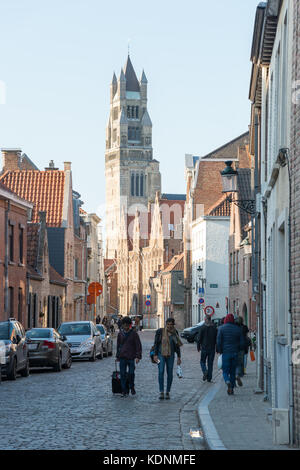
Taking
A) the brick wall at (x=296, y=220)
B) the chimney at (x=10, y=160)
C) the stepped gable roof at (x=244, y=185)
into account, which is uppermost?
the chimney at (x=10, y=160)

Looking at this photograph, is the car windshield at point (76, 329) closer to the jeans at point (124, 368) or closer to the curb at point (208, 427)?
the jeans at point (124, 368)

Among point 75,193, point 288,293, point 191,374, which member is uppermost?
point 75,193

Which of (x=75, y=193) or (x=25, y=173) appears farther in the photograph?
(x=75, y=193)

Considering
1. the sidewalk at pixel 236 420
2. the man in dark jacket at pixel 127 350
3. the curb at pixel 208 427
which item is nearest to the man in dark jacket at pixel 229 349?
the sidewalk at pixel 236 420

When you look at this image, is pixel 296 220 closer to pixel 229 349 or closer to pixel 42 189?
pixel 229 349

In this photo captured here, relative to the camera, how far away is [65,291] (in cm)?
5831

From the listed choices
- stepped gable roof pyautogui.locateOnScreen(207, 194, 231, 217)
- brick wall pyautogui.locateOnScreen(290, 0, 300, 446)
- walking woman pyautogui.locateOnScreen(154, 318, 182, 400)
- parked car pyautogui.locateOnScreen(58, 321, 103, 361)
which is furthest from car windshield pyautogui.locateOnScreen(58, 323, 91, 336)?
stepped gable roof pyautogui.locateOnScreen(207, 194, 231, 217)

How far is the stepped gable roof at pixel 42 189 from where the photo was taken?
191 feet

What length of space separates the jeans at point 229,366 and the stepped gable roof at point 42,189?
39187 millimetres

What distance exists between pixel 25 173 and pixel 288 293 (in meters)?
49.7

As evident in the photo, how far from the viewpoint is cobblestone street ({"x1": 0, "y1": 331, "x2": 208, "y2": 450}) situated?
1182cm

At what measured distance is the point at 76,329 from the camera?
35656mm
